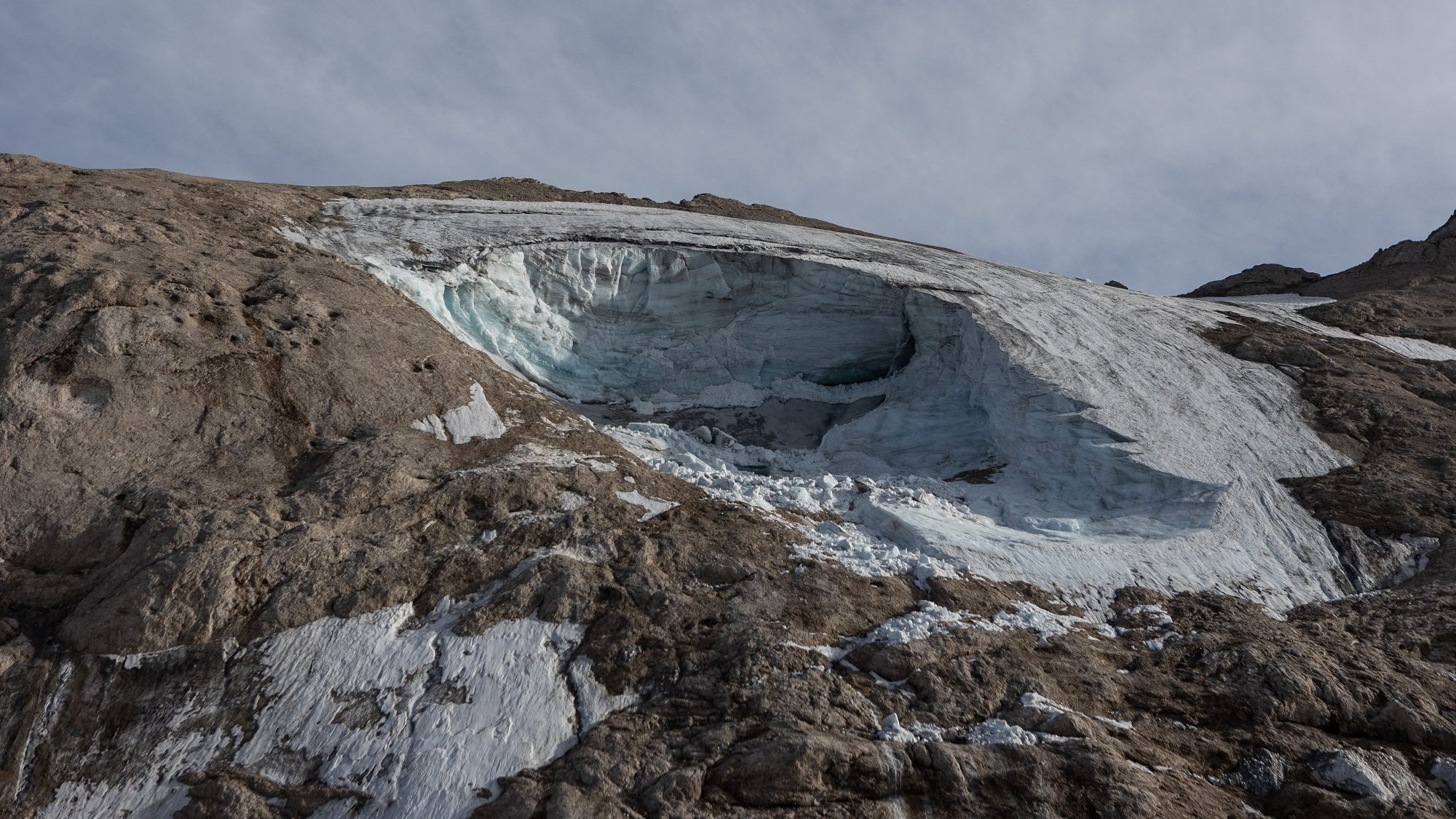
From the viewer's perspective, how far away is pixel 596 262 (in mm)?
14078

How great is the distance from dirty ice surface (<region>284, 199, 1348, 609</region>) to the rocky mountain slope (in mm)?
70

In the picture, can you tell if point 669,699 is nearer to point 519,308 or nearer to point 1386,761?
point 1386,761

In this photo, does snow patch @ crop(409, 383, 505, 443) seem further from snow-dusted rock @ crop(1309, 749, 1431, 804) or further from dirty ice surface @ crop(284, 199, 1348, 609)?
snow-dusted rock @ crop(1309, 749, 1431, 804)

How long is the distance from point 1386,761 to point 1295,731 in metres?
0.53

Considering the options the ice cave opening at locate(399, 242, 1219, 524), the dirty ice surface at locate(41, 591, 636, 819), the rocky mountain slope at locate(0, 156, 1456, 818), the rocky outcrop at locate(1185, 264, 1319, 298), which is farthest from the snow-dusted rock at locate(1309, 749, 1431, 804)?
the rocky outcrop at locate(1185, 264, 1319, 298)

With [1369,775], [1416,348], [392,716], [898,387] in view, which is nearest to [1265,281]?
[1416,348]

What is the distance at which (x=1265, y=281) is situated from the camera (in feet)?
77.7

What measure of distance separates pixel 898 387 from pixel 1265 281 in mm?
15556

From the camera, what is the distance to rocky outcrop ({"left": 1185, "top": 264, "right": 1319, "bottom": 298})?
76.2ft

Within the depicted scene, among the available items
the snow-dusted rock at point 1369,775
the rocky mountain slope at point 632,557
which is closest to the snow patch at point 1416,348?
the rocky mountain slope at point 632,557

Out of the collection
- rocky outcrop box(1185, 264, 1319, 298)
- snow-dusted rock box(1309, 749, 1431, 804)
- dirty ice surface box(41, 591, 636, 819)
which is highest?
rocky outcrop box(1185, 264, 1319, 298)

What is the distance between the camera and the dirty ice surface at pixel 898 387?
9273mm

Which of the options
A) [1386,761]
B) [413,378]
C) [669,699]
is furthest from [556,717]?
[1386,761]

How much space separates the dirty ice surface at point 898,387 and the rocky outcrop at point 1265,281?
23.3 ft
